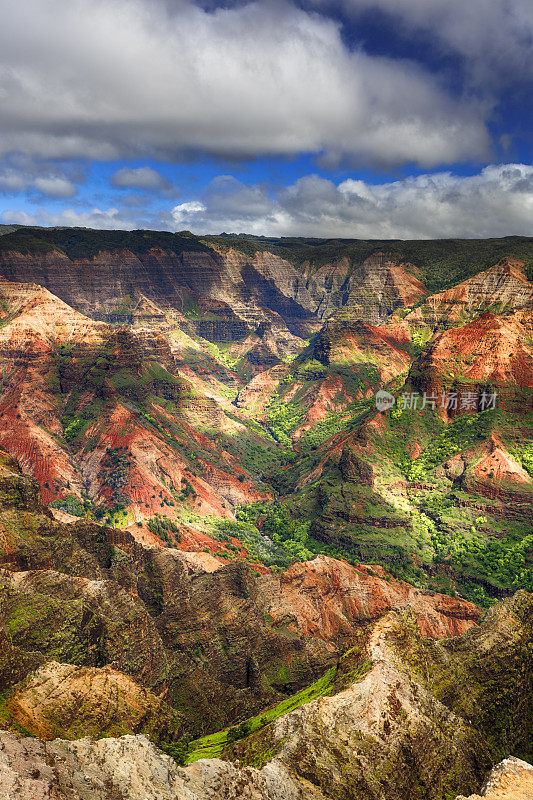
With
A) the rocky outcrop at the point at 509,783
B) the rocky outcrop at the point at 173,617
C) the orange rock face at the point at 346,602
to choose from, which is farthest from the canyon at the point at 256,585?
the orange rock face at the point at 346,602

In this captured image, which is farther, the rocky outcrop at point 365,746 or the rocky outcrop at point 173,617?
the rocky outcrop at point 173,617

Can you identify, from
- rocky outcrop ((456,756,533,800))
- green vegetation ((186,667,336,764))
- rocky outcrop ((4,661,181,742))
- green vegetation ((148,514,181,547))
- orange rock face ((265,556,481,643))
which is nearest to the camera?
rocky outcrop ((456,756,533,800))

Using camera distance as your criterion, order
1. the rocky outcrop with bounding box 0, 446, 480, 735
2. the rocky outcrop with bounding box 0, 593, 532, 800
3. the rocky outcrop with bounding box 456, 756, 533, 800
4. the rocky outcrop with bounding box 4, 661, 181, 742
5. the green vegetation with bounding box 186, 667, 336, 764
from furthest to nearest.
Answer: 1. the rocky outcrop with bounding box 0, 446, 480, 735
2. the green vegetation with bounding box 186, 667, 336, 764
3. the rocky outcrop with bounding box 4, 661, 181, 742
4. the rocky outcrop with bounding box 456, 756, 533, 800
5. the rocky outcrop with bounding box 0, 593, 532, 800

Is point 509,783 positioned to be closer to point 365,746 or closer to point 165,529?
point 365,746

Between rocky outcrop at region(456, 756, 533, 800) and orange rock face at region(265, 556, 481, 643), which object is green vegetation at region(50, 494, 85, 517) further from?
rocky outcrop at region(456, 756, 533, 800)

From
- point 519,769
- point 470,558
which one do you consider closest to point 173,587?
point 519,769

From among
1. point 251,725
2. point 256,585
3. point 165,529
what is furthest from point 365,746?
point 165,529

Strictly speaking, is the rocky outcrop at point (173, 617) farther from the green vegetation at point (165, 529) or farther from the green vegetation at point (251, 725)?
the green vegetation at point (165, 529)

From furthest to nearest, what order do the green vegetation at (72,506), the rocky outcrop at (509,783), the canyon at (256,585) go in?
the green vegetation at (72,506) → the canyon at (256,585) → the rocky outcrop at (509,783)

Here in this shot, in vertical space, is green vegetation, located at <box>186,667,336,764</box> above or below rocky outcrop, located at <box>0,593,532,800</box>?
below

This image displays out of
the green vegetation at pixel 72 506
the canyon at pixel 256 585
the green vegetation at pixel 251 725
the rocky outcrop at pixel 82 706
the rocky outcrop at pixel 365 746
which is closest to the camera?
the rocky outcrop at pixel 365 746

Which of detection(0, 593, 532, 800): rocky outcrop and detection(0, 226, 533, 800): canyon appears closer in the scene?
detection(0, 593, 532, 800): rocky outcrop

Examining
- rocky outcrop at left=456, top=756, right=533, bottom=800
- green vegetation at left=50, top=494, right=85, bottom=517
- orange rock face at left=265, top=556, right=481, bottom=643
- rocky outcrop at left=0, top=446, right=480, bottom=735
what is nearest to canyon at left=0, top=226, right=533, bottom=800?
rocky outcrop at left=456, top=756, right=533, bottom=800
